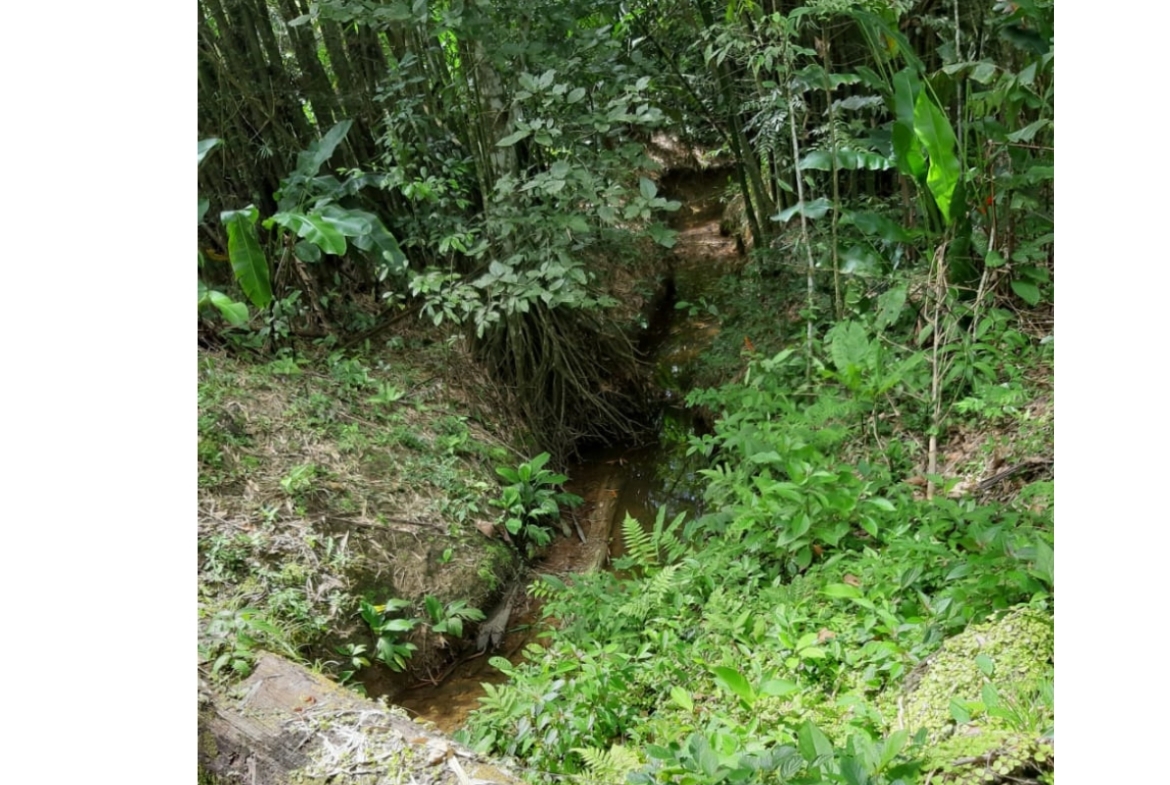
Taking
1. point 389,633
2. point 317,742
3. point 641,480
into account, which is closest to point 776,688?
point 317,742

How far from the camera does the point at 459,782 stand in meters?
1.62

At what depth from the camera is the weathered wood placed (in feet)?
5.51

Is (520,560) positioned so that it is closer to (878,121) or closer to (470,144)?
(470,144)

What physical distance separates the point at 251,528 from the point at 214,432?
54 cm

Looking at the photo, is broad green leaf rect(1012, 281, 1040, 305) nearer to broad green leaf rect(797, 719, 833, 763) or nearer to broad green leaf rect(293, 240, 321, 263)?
broad green leaf rect(797, 719, 833, 763)

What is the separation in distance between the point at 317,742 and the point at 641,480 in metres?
2.87

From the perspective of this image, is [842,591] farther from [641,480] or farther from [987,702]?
[641,480]

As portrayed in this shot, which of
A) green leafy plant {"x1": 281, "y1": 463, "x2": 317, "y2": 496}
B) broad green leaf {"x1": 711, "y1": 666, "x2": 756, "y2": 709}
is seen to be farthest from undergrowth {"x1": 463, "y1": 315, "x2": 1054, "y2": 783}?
green leafy plant {"x1": 281, "y1": 463, "x2": 317, "y2": 496}

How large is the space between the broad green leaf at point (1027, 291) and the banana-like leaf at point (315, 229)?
270 centimetres

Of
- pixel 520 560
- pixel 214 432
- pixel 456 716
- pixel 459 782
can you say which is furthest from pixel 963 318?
pixel 214 432

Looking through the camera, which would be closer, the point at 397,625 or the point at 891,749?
the point at 891,749

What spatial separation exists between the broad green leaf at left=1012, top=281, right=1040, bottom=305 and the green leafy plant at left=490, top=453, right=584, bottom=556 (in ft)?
7.05

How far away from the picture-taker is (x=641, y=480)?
4.53 metres

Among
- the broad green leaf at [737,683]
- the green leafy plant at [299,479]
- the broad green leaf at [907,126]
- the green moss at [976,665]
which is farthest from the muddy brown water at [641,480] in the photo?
the broad green leaf at [907,126]
